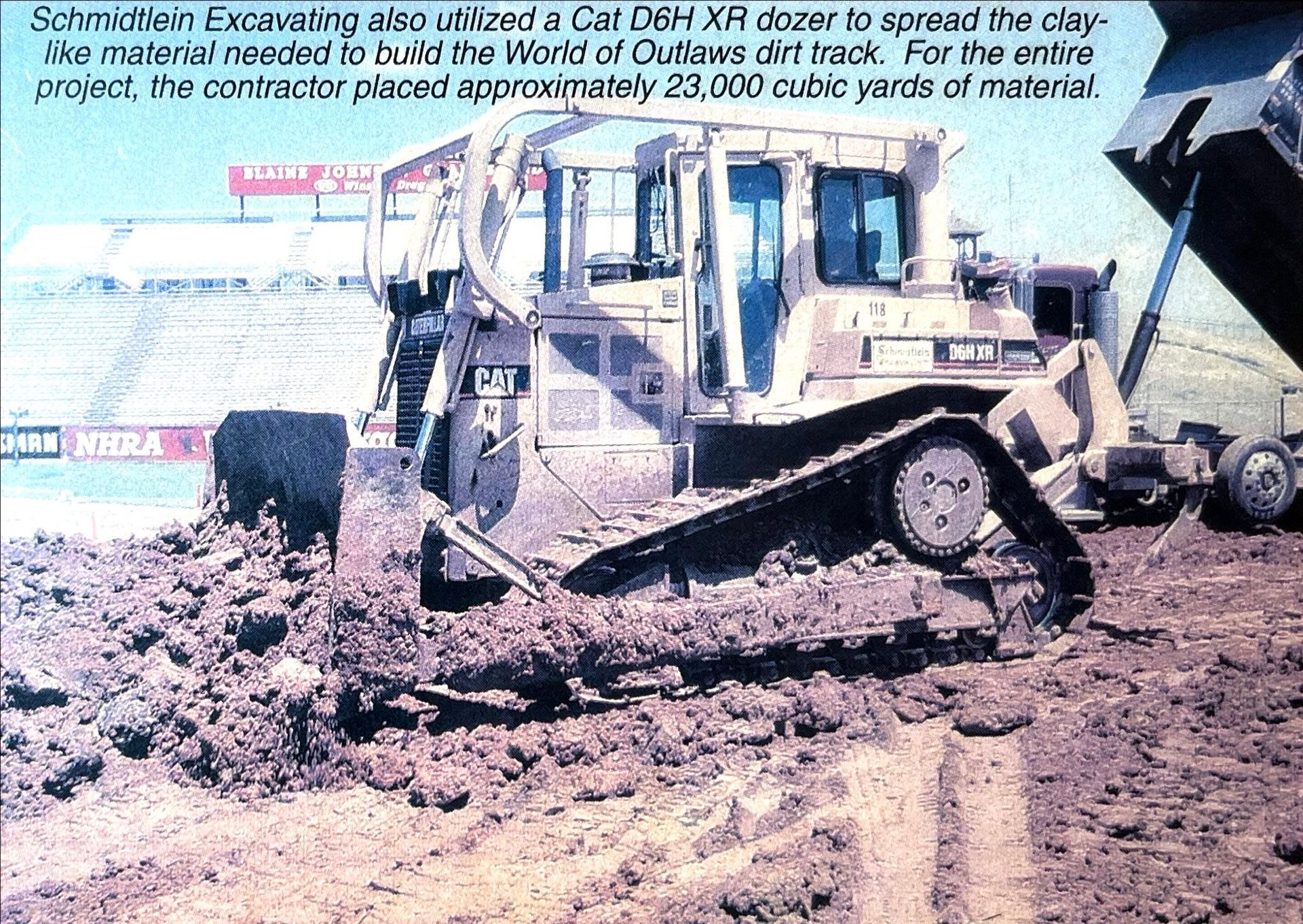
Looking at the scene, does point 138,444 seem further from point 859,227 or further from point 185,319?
point 859,227

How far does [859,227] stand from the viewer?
19.9 ft

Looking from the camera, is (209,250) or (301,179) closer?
(301,179)

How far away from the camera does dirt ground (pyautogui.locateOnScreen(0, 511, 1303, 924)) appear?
12.2 feet

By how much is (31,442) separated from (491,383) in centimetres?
1336

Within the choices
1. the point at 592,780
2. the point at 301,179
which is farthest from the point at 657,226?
the point at 301,179

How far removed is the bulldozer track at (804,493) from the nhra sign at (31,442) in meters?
13.2

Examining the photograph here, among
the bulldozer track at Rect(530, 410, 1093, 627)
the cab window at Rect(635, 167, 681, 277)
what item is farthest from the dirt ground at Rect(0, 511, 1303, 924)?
the cab window at Rect(635, 167, 681, 277)

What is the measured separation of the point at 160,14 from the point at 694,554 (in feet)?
10.5

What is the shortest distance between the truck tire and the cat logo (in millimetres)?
4076

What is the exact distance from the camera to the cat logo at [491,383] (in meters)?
5.55

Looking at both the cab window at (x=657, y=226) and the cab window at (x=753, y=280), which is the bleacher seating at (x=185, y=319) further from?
the cab window at (x=753, y=280)

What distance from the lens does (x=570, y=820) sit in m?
4.22

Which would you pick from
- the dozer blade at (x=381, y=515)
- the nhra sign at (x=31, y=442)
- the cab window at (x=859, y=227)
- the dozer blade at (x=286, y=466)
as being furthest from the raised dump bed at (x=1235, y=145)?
the nhra sign at (x=31, y=442)

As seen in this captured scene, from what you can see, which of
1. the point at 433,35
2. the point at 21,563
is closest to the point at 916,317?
the point at 433,35
